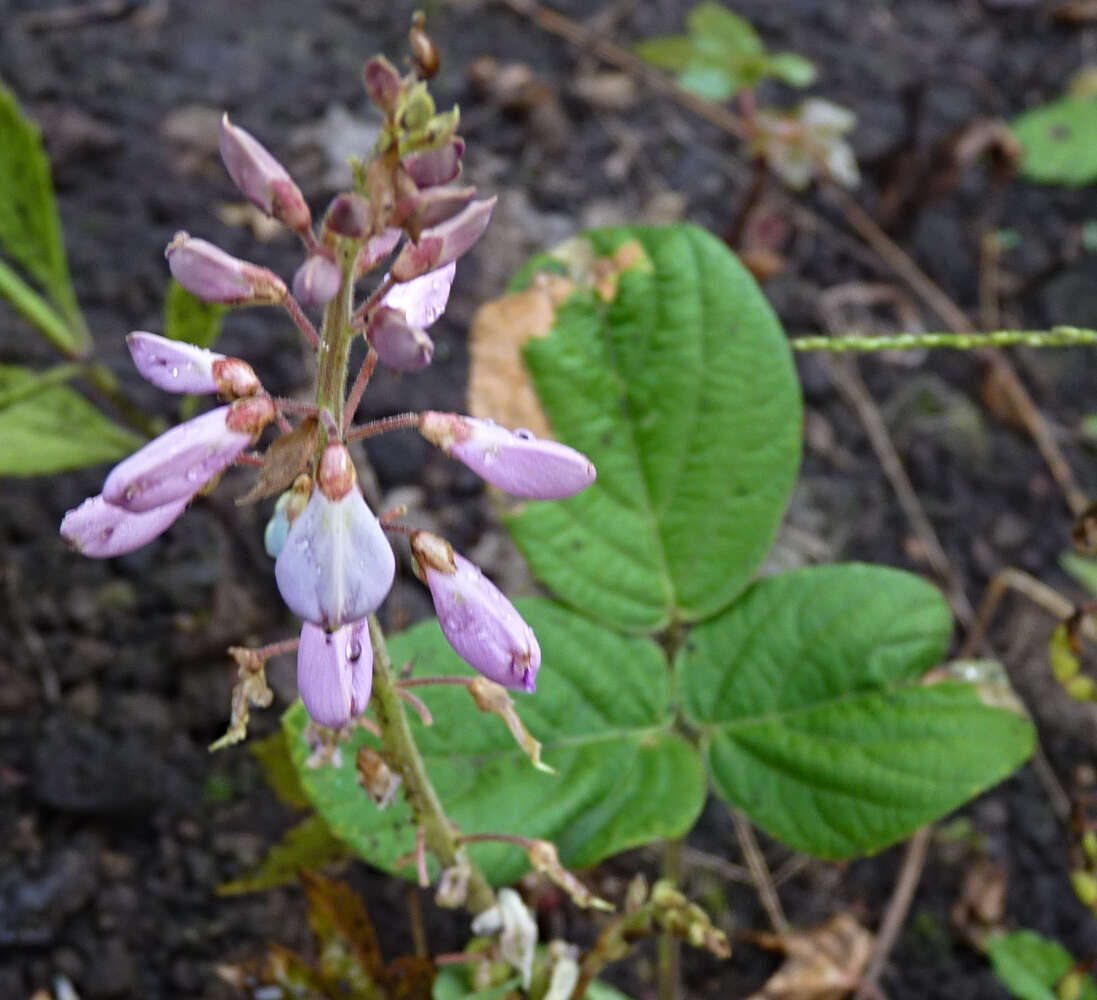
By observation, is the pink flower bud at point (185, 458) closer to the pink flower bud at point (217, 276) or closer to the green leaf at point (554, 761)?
the pink flower bud at point (217, 276)

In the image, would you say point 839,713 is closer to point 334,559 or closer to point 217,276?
point 334,559

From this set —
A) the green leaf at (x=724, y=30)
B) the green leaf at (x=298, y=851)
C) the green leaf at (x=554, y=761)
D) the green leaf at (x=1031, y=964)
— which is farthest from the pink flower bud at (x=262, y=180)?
the green leaf at (x=724, y=30)

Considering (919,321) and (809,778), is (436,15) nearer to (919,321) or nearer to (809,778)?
(919,321)

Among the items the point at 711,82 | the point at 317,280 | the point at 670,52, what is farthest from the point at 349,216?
the point at 670,52

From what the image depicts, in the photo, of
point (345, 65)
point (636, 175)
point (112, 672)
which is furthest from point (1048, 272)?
point (112, 672)

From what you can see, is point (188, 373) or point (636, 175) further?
point (636, 175)
